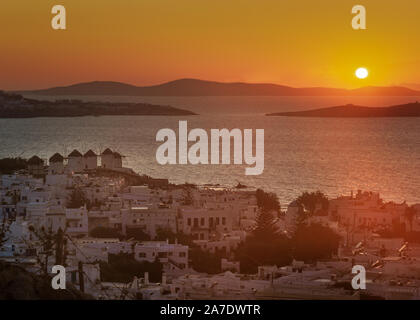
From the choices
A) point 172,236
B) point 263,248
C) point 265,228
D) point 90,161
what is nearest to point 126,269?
point 263,248

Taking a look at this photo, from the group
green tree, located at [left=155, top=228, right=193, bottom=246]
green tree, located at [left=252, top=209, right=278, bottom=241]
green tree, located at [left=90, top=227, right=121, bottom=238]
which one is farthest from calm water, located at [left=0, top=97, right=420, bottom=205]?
green tree, located at [left=90, top=227, right=121, bottom=238]

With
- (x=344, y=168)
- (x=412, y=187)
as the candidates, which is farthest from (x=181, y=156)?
(x=412, y=187)

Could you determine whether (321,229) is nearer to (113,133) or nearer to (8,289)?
(8,289)

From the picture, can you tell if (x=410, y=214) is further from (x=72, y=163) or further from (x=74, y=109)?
(x=74, y=109)

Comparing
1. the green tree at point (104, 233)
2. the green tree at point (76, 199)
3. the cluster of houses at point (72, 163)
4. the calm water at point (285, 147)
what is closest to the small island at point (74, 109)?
the calm water at point (285, 147)

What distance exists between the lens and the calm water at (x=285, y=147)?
887 inches

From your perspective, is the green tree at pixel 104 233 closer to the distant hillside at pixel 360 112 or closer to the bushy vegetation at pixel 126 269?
the bushy vegetation at pixel 126 269

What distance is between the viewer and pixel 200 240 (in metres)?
11.6

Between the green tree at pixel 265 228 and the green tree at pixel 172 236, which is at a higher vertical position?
the green tree at pixel 265 228

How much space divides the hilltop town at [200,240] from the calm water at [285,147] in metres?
4.74

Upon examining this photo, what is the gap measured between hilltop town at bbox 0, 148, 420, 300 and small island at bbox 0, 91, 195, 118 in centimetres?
3598

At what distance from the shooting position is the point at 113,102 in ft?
174

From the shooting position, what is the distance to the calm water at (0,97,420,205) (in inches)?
887

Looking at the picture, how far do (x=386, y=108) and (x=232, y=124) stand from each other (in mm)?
6446
